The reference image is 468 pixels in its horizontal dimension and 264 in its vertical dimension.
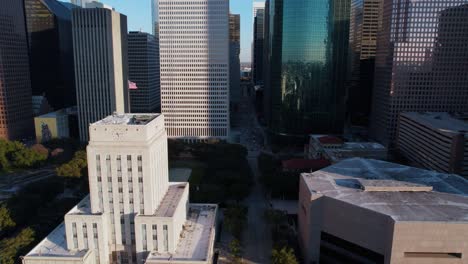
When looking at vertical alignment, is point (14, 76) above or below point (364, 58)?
below

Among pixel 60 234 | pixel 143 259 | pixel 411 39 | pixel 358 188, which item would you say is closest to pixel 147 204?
pixel 143 259

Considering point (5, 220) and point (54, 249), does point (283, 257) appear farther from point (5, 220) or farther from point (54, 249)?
point (5, 220)

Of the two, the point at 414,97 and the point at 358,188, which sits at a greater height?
the point at 414,97

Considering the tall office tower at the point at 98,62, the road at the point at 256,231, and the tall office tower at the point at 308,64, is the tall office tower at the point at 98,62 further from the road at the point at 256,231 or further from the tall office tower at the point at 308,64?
the road at the point at 256,231

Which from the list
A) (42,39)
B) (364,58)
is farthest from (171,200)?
(42,39)

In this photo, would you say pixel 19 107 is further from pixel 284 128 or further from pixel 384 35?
pixel 384 35

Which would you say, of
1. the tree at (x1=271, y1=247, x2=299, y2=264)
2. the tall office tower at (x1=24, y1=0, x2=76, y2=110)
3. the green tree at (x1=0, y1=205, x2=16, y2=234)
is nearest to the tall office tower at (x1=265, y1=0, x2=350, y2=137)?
the tree at (x1=271, y1=247, x2=299, y2=264)
